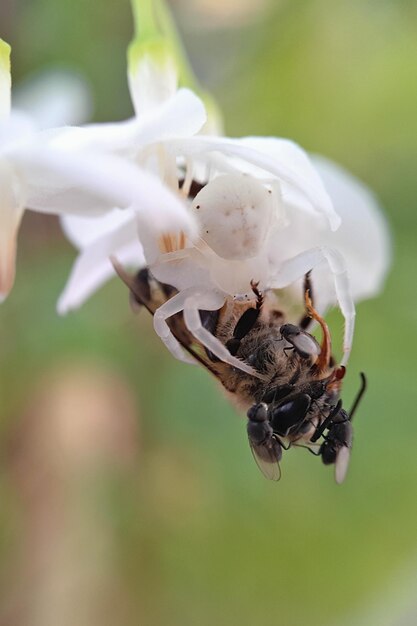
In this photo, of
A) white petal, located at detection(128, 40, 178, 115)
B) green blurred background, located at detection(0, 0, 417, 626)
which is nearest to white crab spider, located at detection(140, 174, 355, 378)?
white petal, located at detection(128, 40, 178, 115)

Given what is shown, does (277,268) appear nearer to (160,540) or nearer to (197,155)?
(197,155)

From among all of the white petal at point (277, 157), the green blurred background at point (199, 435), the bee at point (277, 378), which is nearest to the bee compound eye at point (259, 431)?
the bee at point (277, 378)

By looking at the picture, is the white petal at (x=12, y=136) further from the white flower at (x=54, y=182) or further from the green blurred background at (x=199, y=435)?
the green blurred background at (x=199, y=435)

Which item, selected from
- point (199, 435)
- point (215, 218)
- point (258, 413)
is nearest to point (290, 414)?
point (258, 413)

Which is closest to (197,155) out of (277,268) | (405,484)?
(277,268)

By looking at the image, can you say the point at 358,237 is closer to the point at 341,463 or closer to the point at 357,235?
the point at 357,235
